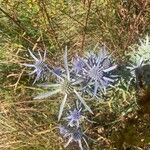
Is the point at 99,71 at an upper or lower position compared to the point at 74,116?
upper

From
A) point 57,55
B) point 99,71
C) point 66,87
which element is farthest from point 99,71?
point 57,55

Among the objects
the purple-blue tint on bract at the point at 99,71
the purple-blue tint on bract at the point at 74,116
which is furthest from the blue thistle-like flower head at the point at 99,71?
the purple-blue tint on bract at the point at 74,116

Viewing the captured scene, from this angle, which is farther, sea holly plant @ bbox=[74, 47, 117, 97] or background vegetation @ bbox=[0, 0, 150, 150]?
background vegetation @ bbox=[0, 0, 150, 150]

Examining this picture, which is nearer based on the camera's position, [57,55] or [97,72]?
[97,72]

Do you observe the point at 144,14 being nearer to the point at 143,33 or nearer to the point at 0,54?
the point at 143,33

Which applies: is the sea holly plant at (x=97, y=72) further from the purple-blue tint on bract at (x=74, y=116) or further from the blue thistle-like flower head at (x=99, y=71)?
the purple-blue tint on bract at (x=74, y=116)

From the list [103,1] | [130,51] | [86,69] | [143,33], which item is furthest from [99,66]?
[103,1]

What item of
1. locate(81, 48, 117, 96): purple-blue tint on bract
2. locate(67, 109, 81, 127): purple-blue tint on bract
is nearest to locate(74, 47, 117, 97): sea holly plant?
locate(81, 48, 117, 96): purple-blue tint on bract

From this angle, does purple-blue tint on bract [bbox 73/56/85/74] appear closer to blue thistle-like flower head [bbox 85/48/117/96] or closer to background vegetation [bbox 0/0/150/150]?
blue thistle-like flower head [bbox 85/48/117/96]

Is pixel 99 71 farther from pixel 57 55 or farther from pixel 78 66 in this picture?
pixel 57 55
